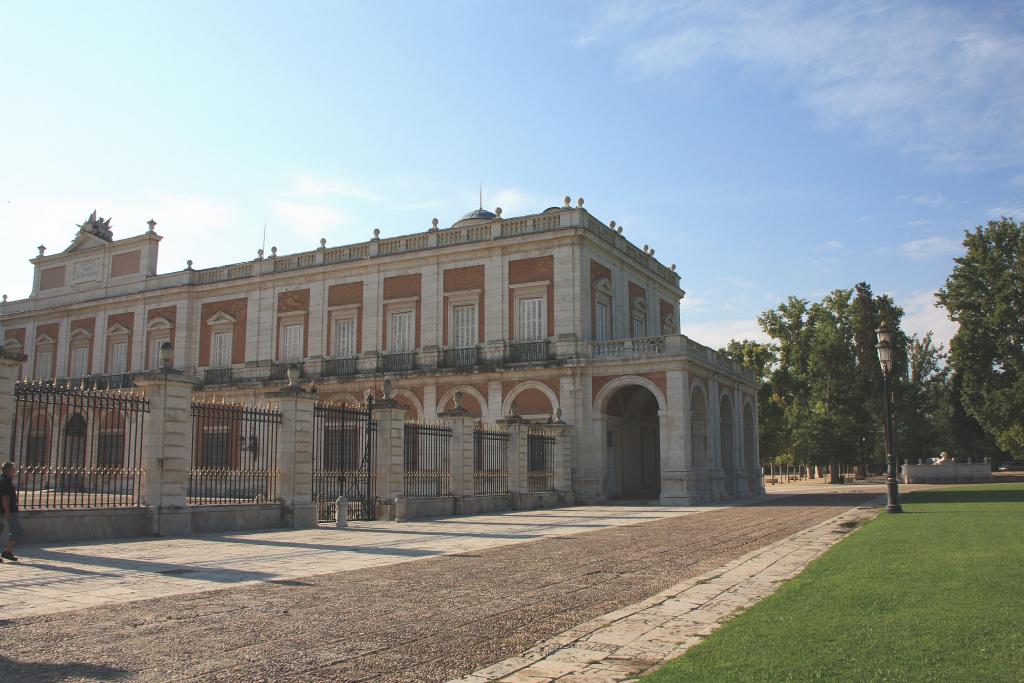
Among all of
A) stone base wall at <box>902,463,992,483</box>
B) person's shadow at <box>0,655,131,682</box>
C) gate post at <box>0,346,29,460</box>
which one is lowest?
stone base wall at <box>902,463,992,483</box>

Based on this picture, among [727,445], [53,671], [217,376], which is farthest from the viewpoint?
[217,376]

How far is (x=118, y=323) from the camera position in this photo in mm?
40531

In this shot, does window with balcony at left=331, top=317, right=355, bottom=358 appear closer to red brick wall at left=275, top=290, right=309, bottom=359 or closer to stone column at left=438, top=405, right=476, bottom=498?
red brick wall at left=275, top=290, right=309, bottom=359

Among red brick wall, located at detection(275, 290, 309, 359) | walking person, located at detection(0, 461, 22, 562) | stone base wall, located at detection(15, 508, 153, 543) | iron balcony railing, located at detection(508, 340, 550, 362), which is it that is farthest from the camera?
red brick wall, located at detection(275, 290, 309, 359)

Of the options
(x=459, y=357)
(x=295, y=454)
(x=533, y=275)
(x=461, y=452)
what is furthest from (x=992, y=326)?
(x=295, y=454)

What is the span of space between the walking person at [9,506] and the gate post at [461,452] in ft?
39.2

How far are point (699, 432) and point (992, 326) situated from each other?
19.4m

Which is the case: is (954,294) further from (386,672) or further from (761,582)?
(386,672)

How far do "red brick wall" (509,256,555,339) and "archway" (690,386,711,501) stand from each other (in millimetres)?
5884

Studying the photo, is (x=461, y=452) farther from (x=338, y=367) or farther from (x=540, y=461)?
(x=338, y=367)

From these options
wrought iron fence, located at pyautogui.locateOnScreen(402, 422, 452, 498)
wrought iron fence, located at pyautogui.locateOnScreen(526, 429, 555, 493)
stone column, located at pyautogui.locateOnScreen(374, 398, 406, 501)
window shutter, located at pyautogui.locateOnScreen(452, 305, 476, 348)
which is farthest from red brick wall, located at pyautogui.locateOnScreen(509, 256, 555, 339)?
stone column, located at pyautogui.locateOnScreen(374, 398, 406, 501)

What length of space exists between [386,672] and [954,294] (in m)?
44.9

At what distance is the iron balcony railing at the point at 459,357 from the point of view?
1249 inches

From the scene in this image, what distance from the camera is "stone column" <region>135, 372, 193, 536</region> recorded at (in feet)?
46.5
